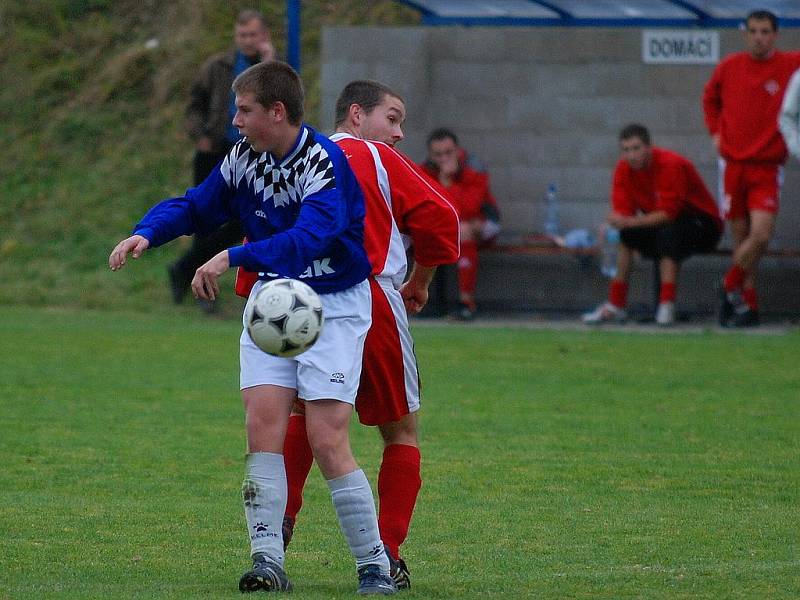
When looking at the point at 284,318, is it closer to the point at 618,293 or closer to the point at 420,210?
the point at 420,210

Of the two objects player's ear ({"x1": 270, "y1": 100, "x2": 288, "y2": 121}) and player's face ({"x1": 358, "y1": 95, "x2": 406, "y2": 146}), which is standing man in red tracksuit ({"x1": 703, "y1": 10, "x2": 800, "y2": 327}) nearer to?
player's face ({"x1": 358, "y1": 95, "x2": 406, "y2": 146})

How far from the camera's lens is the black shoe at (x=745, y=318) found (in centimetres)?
1255

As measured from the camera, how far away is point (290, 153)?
4.72 m

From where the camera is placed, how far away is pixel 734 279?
40.8ft

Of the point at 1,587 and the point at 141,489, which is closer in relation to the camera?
the point at 1,587

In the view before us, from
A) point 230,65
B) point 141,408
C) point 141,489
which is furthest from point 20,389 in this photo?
point 230,65

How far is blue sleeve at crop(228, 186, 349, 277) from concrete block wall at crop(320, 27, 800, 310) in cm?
912

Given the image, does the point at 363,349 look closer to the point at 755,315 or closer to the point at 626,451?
the point at 626,451

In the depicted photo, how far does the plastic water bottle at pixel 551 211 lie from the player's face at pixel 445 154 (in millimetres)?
1250

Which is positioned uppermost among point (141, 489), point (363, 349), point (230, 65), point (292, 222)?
point (230, 65)

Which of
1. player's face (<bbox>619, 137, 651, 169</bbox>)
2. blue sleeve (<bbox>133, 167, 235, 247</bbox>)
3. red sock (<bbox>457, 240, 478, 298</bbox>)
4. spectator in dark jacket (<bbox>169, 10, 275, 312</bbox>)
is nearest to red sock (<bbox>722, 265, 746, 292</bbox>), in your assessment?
player's face (<bbox>619, 137, 651, 169</bbox>)

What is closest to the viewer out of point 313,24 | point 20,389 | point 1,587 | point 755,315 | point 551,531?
point 1,587

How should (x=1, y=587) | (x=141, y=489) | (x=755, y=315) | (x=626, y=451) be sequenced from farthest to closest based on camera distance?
1. (x=755, y=315)
2. (x=626, y=451)
3. (x=141, y=489)
4. (x=1, y=587)

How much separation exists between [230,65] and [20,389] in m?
4.51
